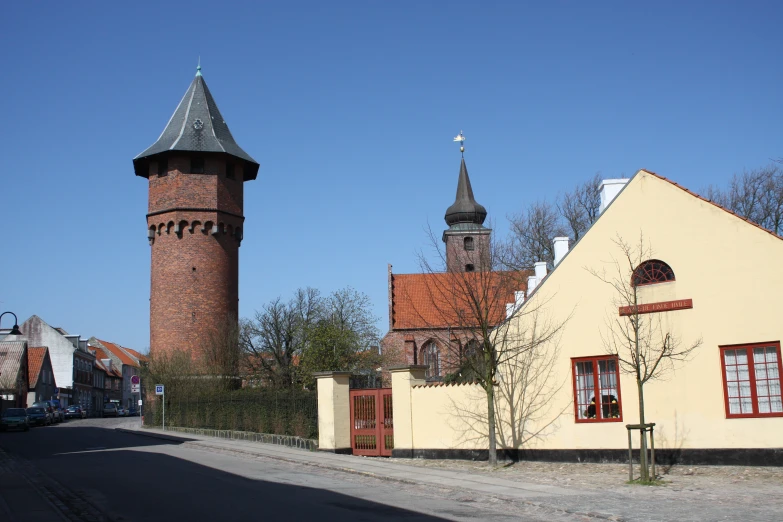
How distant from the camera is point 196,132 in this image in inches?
1866

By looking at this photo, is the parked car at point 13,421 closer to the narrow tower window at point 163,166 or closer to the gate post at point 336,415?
the narrow tower window at point 163,166

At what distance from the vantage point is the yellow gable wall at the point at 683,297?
16.7 metres

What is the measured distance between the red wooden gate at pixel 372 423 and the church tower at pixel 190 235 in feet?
80.6

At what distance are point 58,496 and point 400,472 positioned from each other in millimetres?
7068

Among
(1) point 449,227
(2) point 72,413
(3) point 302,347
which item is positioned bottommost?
(2) point 72,413

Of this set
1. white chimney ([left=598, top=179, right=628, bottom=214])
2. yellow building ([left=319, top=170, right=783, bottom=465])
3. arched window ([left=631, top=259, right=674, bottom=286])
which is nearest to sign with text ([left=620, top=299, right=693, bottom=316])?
yellow building ([left=319, top=170, right=783, bottom=465])

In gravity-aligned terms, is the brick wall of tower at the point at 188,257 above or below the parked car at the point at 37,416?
above

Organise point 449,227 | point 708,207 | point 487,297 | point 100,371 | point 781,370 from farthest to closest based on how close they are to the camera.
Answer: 1. point 100,371
2. point 449,227
3. point 487,297
4. point 708,207
5. point 781,370

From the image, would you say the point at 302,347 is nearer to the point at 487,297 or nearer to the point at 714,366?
the point at 487,297

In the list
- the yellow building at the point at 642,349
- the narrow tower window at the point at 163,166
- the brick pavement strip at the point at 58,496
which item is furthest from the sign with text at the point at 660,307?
the narrow tower window at the point at 163,166

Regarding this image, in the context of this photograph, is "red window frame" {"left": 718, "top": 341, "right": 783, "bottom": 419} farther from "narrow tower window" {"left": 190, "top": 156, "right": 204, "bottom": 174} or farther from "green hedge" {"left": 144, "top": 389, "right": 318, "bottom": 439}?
"narrow tower window" {"left": 190, "top": 156, "right": 204, "bottom": 174}

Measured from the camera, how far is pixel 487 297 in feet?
64.5

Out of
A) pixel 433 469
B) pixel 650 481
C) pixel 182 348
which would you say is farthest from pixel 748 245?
pixel 182 348

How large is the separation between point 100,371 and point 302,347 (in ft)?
217
